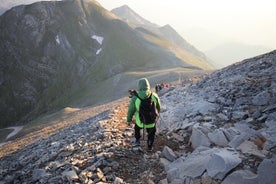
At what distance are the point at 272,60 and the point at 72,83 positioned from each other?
105 m

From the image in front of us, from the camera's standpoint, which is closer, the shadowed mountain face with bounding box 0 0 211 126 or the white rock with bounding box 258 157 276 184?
the white rock with bounding box 258 157 276 184

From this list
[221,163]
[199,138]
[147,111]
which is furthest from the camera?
[199,138]

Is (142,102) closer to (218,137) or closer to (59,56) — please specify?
(218,137)

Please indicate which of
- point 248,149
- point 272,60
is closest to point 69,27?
point 272,60

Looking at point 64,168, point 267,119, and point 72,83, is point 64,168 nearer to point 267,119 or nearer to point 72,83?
point 267,119

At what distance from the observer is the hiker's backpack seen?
36.4 ft

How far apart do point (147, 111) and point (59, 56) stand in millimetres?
117989

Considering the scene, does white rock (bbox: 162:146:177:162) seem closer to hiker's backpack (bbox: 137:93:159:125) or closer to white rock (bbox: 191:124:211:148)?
white rock (bbox: 191:124:211:148)

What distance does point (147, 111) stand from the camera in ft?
36.7

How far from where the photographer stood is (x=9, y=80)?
376 ft

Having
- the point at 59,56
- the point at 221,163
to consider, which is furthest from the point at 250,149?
the point at 59,56

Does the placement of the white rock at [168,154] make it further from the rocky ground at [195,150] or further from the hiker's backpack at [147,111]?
the hiker's backpack at [147,111]

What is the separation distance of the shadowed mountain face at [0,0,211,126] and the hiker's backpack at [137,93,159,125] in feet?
322

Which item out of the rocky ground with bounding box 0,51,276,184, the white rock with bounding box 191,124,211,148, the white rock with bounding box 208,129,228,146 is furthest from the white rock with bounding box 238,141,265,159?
the white rock with bounding box 191,124,211,148
